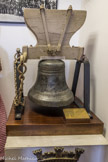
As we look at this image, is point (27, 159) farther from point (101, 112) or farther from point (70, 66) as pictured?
point (70, 66)

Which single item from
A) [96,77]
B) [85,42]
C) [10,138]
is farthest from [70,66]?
[10,138]

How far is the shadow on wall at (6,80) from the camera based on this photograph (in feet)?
3.89

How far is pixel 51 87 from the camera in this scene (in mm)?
871

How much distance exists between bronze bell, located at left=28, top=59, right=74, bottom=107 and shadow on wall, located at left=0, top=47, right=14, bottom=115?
1.27ft

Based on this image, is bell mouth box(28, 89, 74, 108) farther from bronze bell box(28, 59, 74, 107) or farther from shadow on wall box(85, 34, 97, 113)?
shadow on wall box(85, 34, 97, 113)

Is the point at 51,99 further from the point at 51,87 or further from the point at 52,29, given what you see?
the point at 52,29

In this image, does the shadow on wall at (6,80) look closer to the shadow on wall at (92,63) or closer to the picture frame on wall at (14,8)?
the picture frame on wall at (14,8)

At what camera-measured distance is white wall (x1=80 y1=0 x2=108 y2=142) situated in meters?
0.85

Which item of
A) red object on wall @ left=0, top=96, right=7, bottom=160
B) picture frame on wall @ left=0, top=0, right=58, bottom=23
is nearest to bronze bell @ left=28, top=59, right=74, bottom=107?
red object on wall @ left=0, top=96, right=7, bottom=160

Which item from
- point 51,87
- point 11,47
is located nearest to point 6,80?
point 11,47

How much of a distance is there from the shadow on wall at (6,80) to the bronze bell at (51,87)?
1.27 ft

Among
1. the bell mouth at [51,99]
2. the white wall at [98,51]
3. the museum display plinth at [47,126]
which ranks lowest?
the museum display plinth at [47,126]

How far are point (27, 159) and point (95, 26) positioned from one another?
31.1 inches

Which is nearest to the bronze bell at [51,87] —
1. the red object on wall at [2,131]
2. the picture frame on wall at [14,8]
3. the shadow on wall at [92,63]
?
the shadow on wall at [92,63]
